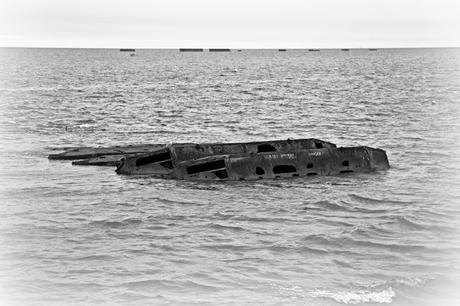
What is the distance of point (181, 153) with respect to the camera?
72.5 ft

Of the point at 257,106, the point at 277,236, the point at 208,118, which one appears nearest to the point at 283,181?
the point at 277,236

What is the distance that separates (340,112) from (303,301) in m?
39.7

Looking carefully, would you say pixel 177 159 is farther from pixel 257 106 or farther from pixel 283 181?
pixel 257 106

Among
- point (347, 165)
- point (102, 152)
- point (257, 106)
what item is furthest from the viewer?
point (257, 106)

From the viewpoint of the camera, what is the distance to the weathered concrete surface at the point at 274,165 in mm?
→ 21266

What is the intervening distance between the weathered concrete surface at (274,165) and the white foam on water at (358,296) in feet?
33.0

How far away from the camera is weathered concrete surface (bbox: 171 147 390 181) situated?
21.3 metres

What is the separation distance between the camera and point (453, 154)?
2844cm

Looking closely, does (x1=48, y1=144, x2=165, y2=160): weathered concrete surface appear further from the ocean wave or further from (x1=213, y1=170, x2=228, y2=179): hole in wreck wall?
the ocean wave

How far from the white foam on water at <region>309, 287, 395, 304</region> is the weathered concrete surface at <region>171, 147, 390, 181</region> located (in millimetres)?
10065

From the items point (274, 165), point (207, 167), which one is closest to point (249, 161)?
point (274, 165)

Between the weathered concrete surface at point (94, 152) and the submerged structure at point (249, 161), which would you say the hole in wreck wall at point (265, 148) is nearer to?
the submerged structure at point (249, 161)

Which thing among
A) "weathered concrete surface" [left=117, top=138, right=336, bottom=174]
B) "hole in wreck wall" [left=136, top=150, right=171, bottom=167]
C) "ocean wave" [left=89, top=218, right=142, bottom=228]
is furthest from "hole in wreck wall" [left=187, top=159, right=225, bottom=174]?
"ocean wave" [left=89, top=218, right=142, bottom=228]

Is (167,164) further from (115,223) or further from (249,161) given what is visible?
(115,223)
